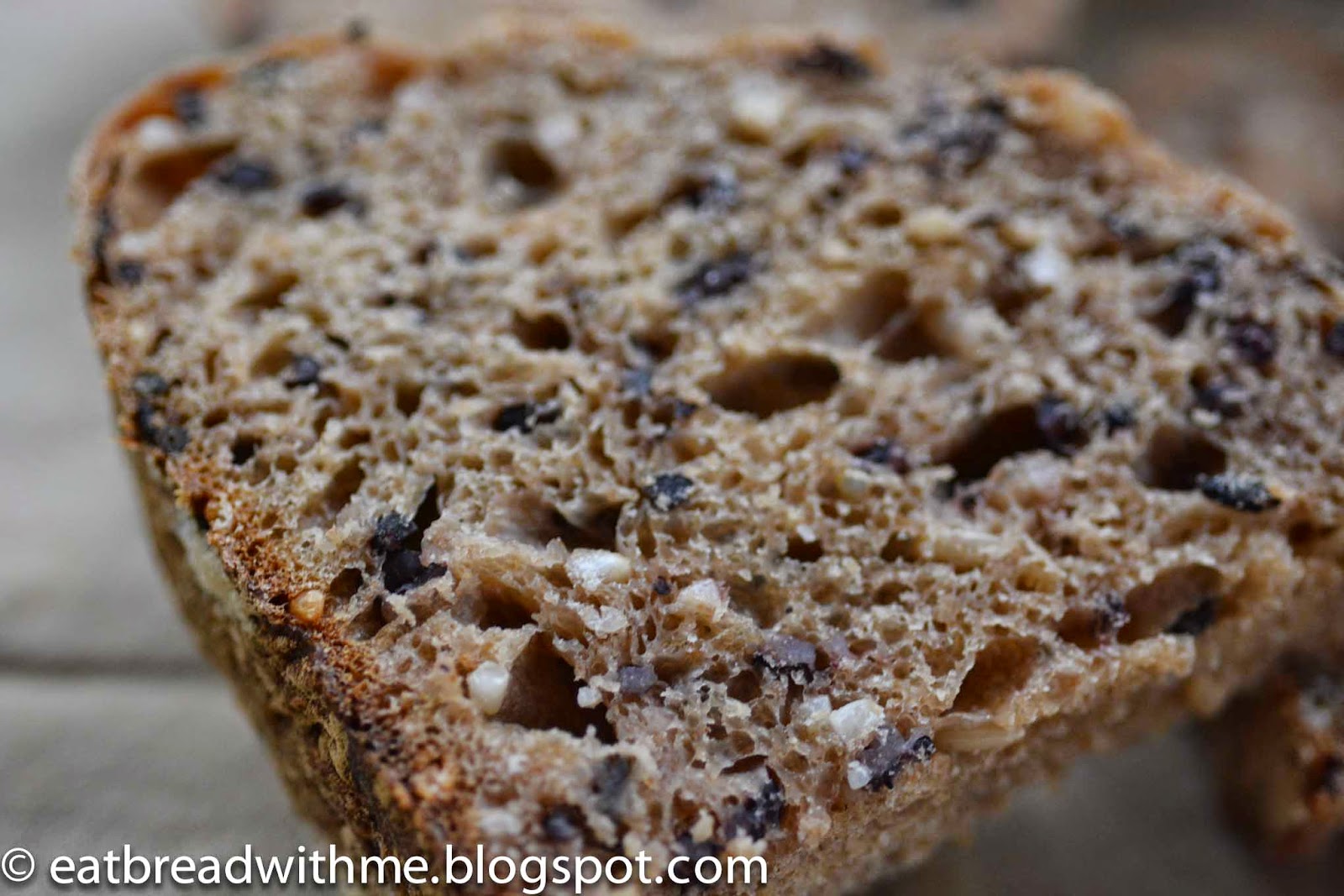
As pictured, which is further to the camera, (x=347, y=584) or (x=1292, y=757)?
(x=1292, y=757)

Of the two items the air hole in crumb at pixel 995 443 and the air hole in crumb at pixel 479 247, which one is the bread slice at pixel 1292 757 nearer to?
the air hole in crumb at pixel 995 443

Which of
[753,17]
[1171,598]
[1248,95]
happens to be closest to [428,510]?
[1171,598]

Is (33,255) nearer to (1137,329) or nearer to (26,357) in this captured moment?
(26,357)

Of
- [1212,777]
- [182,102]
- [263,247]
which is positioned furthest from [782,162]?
A: [1212,777]

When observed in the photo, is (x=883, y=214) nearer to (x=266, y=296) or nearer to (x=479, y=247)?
(x=479, y=247)

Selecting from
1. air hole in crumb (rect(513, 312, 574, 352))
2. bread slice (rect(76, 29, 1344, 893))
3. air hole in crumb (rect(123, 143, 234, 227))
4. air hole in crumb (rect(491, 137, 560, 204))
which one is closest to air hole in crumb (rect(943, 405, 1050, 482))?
bread slice (rect(76, 29, 1344, 893))

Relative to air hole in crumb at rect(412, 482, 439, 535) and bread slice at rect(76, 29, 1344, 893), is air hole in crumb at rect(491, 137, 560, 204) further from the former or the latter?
air hole in crumb at rect(412, 482, 439, 535)

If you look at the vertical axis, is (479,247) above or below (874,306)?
above
